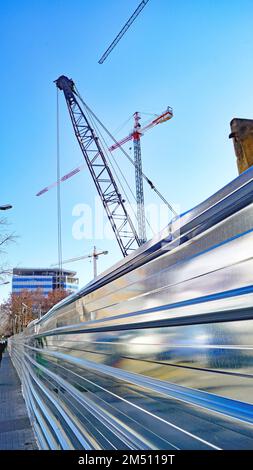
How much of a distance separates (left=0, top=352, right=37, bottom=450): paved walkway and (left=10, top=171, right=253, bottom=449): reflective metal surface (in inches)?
43.4

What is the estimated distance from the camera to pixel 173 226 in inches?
41.1

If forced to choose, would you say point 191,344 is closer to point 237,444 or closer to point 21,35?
point 237,444

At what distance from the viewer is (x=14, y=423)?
3219 mm

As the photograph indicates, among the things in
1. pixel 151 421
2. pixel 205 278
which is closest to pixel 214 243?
pixel 205 278

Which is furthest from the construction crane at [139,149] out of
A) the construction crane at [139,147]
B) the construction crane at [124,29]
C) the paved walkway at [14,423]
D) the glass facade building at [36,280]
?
the glass facade building at [36,280]

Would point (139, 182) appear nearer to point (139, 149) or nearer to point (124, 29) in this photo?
point (139, 149)

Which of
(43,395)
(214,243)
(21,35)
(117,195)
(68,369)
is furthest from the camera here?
(117,195)

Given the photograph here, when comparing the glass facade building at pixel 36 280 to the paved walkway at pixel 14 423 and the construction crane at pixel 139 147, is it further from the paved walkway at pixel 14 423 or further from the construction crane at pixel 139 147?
the paved walkway at pixel 14 423

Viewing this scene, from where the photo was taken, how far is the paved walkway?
2498 mm

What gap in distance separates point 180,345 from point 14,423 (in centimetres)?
304

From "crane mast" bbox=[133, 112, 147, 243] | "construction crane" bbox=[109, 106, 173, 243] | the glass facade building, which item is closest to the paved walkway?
"crane mast" bbox=[133, 112, 147, 243]

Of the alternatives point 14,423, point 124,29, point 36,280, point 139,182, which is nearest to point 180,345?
point 14,423

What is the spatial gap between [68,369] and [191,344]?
1.58 meters

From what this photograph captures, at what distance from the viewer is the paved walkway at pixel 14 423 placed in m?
2.50
